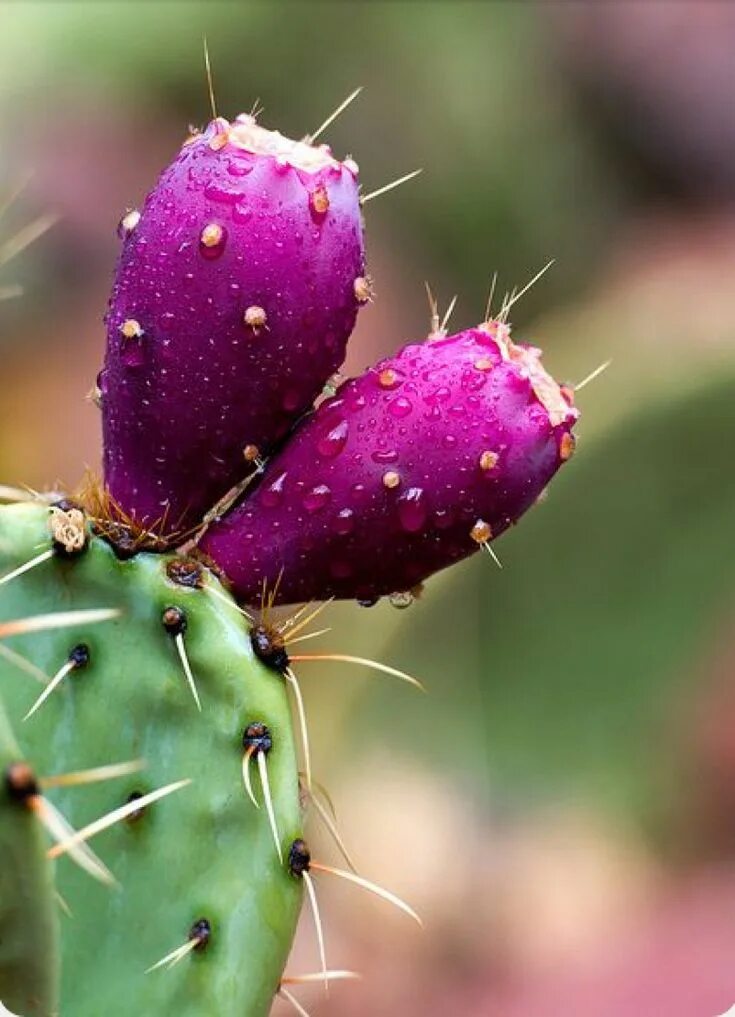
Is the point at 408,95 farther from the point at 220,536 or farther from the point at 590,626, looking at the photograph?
the point at 220,536

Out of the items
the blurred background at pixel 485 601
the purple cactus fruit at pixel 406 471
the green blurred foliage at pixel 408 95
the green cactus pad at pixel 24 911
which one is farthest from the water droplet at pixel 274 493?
the green blurred foliage at pixel 408 95

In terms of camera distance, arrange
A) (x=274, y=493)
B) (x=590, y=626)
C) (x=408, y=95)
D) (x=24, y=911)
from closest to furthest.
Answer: (x=24, y=911), (x=274, y=493), (x=590, y=626), (x=408, y=95)

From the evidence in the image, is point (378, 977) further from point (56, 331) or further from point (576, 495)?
point (56, 331)

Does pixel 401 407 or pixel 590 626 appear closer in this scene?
pixel 401 407

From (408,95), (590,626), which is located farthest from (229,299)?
(408,95)

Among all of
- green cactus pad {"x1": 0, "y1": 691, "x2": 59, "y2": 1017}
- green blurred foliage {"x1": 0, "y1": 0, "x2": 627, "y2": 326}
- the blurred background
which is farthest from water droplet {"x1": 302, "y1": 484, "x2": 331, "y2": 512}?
green blurred foliage {"x1": 0, "y1": 0, "x2": 627, "y2": 326}

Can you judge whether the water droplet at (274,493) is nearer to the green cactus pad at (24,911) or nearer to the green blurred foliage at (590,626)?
the green cactus pad at (24,911)

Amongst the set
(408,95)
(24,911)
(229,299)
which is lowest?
(24,911)

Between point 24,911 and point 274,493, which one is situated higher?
point 274,493
